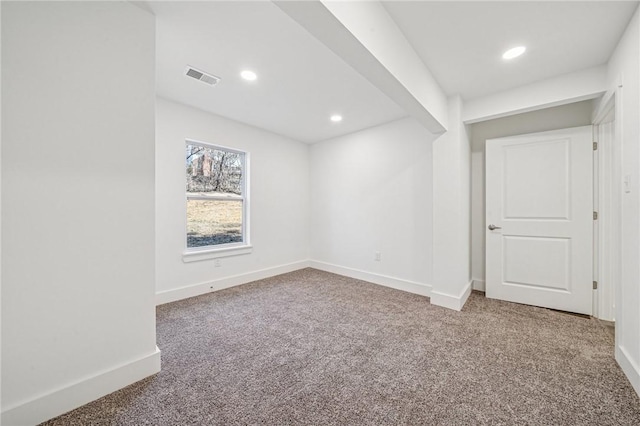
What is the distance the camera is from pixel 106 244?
57.6 inches

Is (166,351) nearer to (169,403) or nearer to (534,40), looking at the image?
(169,403)

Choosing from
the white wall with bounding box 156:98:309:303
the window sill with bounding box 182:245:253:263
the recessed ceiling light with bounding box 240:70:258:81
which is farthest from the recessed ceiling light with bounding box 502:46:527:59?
the window sill with bounding box 182:245:253:263

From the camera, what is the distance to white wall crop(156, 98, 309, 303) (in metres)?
2.97

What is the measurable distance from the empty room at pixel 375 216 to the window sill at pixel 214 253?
5 centimetres

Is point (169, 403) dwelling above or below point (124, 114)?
below

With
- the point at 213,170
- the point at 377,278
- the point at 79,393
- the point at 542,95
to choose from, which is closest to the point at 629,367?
the point at 542,95

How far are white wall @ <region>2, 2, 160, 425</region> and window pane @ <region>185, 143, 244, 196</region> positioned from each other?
5.89ft

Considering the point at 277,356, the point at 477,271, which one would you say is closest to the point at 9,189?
the point at 277,356

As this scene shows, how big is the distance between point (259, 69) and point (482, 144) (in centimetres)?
296

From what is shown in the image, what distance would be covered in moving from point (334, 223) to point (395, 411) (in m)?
3.17

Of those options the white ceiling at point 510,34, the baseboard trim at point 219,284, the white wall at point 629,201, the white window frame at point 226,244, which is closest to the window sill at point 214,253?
the white window frame at point 226,244

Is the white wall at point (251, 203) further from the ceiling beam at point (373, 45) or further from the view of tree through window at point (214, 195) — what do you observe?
the ceiling beam at point (373, 45)

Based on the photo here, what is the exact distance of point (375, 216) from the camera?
3822 millimetres

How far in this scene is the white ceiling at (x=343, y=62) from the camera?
1.59 meters
